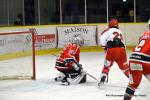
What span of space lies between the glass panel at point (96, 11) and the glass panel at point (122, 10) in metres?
0.25

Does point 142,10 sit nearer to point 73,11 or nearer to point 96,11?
point 96,11

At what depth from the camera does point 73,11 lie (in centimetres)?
1747

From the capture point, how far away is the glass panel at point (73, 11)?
55.7 ft

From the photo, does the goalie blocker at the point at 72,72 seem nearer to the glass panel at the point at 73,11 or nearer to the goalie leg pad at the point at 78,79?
the goalie leg pad at the point at 78,79

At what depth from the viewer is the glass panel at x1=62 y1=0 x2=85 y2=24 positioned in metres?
17.0

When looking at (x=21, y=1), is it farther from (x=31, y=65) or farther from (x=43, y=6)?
(x=31, y=65)

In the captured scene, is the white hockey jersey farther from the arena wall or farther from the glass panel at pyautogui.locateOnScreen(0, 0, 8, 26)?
the glass panel at pyautogui.locateOnScreen(0, 0, 8, 26)

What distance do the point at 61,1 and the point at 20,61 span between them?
8.12 m

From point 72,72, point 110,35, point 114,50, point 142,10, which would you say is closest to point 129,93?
point 114,50

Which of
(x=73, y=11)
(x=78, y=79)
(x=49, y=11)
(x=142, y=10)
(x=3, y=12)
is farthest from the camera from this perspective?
(x=49, y=11)

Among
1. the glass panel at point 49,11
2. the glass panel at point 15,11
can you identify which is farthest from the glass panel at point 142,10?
the glass panel at point 15,11

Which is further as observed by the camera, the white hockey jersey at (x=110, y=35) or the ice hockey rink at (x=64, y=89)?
the white hockey jersey at (x=110, y=35)

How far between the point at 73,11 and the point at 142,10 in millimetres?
2588

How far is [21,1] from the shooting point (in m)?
17.5
